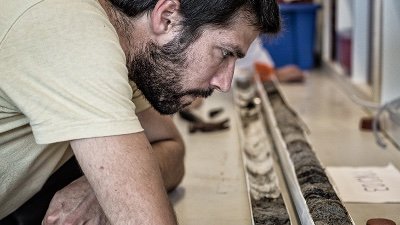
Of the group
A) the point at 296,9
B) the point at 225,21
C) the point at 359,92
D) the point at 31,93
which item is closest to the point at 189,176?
the point at 225,21

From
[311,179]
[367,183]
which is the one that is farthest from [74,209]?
[367,183]

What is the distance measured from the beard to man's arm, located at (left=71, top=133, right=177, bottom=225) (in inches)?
10.4

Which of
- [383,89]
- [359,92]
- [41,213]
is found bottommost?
[359,92]

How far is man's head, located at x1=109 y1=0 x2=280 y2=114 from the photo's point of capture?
1.09 meters

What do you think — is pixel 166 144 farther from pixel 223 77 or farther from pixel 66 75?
pixel 66 75

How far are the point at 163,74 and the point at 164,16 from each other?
14 cm

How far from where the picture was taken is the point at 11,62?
36.1 inches

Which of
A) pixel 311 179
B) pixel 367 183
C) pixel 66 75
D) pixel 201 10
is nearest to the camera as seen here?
pixel 66 75

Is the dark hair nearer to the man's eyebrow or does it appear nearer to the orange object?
the man's eyebrow

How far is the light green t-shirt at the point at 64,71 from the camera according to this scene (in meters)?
0.88

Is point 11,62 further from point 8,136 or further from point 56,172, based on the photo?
point 56,172

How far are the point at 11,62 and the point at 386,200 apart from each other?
923 millimetres

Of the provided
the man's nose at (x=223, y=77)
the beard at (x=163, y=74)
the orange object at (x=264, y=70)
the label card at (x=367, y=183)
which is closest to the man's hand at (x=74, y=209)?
the beard at (x=163, y=74)

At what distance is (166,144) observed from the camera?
1532mm
